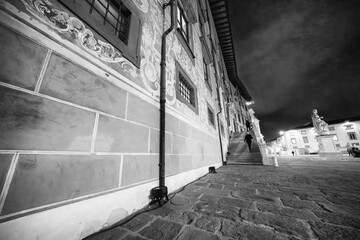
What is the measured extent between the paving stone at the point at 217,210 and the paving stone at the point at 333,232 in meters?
0.73

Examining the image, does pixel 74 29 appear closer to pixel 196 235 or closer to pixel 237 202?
pixel 196 235

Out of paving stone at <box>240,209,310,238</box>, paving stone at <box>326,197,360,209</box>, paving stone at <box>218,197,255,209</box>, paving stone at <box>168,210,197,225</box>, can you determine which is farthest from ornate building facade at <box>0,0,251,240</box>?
→ paving stone at <box>326,197,360,209</box>

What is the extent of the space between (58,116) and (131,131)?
860 millimetres

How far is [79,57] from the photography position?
1447 millimetres

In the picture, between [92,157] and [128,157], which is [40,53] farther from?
[128,157]

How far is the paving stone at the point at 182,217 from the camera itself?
148cm

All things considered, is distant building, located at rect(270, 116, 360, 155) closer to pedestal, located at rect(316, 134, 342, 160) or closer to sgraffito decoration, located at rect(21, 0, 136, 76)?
pedestal, located at rect(316, 134, 342, 160)

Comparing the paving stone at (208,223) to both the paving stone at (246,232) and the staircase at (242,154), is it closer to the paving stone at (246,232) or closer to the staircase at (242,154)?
the paving stone at (246,232)

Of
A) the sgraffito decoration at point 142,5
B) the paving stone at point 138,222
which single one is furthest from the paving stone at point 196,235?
the sgraffito decoration at point 142,5

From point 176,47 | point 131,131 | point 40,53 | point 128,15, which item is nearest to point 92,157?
point 131,131

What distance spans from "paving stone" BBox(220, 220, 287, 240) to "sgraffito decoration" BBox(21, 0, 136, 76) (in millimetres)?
2491

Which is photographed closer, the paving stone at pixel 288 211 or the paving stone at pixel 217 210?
the paving stone at pixel 288 211

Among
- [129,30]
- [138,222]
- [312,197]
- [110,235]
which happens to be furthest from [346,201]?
[129,30]

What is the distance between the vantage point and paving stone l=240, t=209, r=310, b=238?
1.20m
